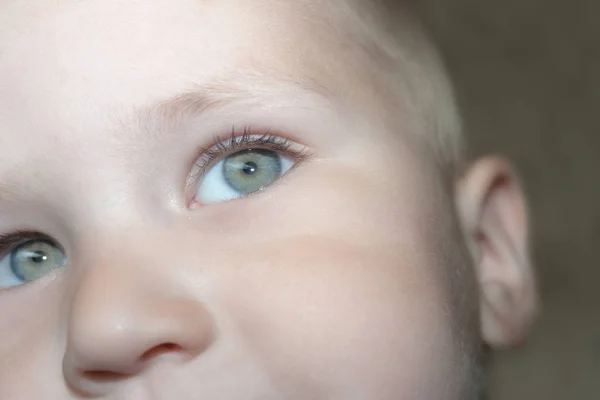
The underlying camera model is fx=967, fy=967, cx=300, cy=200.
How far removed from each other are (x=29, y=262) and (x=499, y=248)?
48 centimetres

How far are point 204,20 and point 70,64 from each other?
4.4 inches

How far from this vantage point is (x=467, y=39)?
1.62m

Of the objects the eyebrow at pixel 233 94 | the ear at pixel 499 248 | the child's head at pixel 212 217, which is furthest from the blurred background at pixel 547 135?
the eyebrow at pixel 233 94

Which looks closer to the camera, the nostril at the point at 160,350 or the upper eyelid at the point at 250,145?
the nostril at the point at 160,350

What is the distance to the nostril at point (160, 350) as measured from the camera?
690 mm

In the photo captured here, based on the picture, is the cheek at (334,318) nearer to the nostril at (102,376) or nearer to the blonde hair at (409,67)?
the nostril at (102,376)

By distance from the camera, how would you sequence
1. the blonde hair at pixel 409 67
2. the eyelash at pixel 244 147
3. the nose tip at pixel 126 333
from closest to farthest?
the nose tip at pixel 126 333 < the eyelash at pixel 244 147 < the blonde hair at pixel 409 67

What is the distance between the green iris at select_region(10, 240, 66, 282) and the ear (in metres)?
0.40

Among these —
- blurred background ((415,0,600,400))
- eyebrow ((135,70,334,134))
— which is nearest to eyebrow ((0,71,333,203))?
eyebrow ((135,70,334,134))

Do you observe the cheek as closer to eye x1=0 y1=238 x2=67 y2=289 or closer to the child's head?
the child's head

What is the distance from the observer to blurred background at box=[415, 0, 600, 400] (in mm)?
1443

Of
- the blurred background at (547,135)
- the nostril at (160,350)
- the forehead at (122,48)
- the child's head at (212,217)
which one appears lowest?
the nostril at (160,350)

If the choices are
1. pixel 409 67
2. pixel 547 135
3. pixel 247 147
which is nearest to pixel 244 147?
pixel 247 147

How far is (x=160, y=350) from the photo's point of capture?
27.3 inches
